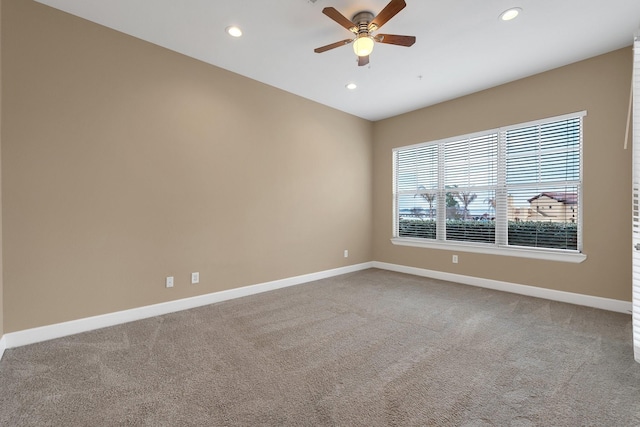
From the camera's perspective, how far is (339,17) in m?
2.35

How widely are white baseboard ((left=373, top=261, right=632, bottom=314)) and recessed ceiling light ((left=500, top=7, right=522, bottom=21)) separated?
10.4 ft

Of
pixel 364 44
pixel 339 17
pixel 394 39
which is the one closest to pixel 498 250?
pixel 394 39

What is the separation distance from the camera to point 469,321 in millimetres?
2998

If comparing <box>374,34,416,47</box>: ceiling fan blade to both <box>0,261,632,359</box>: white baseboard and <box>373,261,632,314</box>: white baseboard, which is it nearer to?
<box>0,261,632,359</box>: white baseboard

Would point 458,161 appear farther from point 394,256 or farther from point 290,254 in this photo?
point 290,254

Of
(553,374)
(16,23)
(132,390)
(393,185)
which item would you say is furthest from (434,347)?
(16,23)

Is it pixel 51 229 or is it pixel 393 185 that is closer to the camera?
pixel 51 229

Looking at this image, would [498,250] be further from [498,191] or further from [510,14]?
[510,14]

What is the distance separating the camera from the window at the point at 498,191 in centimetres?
361

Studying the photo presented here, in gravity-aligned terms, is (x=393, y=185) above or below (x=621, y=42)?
below

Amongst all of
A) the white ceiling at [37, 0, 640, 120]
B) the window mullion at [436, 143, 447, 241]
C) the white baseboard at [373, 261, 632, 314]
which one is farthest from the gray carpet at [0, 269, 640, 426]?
the white ceiling at [37, 0, 640, 120]

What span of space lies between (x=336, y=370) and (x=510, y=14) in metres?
3.35

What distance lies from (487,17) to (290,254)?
3557mm

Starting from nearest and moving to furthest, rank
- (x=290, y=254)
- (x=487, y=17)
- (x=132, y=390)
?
(x=132, y=390)
(x=487, y=17)
(x=290, y=254)
